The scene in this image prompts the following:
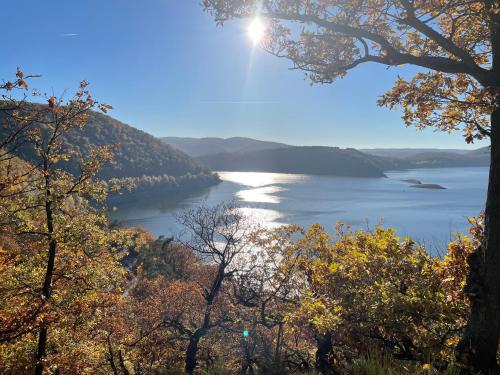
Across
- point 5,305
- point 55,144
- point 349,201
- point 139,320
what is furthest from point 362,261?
point 349,201

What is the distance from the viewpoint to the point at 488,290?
6254 mm

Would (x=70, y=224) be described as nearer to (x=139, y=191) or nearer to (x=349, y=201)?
(x=349, y=201)

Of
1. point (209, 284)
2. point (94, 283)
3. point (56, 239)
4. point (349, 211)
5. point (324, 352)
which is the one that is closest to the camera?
point (56, 239)

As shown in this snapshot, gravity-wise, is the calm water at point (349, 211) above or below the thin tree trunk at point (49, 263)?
below

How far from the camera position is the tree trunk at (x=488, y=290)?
20.3 feet

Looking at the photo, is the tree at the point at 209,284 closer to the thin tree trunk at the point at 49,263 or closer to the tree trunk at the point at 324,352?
the tree trunk at the point at 324,352

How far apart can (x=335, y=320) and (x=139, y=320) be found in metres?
21.5

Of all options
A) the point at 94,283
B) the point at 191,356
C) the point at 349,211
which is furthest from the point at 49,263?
the point at 349,211

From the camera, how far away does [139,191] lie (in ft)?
540

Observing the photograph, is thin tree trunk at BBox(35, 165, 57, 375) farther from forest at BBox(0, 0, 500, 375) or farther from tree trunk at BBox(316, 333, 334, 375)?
tree trunk at BBox(316, 333, 334, 375)

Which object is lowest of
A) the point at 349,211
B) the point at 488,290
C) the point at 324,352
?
the point at 349,211

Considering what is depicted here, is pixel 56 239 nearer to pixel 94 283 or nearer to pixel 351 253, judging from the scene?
pixel 94 283

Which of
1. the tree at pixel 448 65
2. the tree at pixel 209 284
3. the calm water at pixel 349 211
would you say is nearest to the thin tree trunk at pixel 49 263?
the tree at pixel 448 65

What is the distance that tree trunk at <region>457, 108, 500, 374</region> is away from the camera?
6.20 metres
